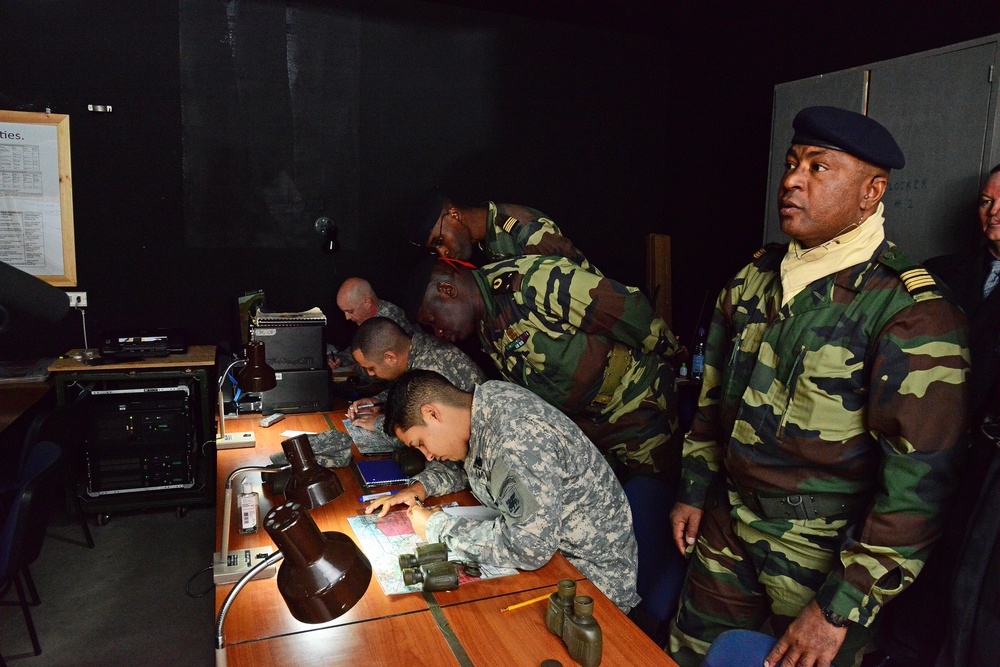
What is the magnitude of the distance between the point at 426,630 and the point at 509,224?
218 centimetres

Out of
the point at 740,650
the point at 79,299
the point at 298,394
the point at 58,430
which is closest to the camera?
the point at 740,650

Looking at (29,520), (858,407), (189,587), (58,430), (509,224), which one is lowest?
(189,587)

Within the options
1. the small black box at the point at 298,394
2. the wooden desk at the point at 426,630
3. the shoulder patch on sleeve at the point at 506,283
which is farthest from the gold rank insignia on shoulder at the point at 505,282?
the small black box at the point at 298,394

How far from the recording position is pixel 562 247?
3271 mm

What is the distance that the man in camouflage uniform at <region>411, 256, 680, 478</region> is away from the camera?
2631 millimetres

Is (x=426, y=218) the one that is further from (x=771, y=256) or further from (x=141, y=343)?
(x=141, y=343)

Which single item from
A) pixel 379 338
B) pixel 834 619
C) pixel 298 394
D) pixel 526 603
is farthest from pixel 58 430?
pixel 834 619

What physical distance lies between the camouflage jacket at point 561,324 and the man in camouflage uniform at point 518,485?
554 mm

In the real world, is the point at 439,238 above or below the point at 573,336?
above

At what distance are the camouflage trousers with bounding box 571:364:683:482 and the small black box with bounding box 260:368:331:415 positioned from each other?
1408 mm

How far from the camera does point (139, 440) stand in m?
3.92

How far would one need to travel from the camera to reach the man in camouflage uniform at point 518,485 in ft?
5.78

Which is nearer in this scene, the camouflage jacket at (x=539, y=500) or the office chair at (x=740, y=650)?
the office chair at (x=740, y=650)

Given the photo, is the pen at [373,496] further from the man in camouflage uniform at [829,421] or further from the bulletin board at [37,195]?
the bulletin board at [37,195]
